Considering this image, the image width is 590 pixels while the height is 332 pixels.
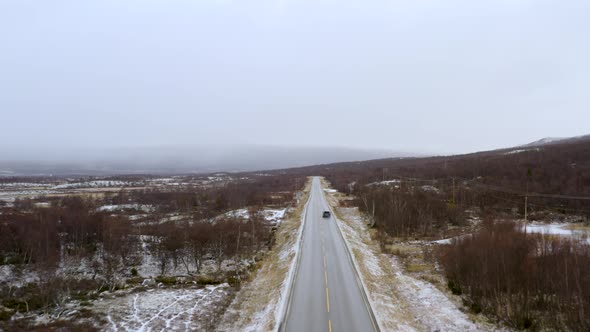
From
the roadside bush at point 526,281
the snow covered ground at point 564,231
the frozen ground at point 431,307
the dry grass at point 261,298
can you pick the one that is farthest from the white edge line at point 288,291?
the snow covered ground at point 564,231

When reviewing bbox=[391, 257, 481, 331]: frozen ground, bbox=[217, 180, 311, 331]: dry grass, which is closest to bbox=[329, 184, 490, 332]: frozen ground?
bbox=[391, 257, 481, 331]: frozen ground

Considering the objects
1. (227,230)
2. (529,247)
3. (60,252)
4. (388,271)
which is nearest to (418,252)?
(388,271)

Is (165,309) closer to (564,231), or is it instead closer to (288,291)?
(288,291)

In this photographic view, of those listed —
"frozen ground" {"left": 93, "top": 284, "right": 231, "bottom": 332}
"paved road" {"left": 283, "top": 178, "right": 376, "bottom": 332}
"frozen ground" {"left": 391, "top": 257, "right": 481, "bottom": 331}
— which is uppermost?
"paved road" {"left": 283, "top": 178, "right": 376, "bottom": 332}

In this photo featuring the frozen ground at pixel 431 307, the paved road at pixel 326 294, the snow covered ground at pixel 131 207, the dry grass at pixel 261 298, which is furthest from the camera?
the snow covered ground at pixel 131 207

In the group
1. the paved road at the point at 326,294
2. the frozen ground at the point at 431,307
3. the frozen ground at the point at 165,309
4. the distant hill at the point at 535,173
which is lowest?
the frozen ground at the point at 165,309

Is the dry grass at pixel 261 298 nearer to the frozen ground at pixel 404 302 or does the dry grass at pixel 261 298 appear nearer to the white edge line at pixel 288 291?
the white edge line at pixel 288 291

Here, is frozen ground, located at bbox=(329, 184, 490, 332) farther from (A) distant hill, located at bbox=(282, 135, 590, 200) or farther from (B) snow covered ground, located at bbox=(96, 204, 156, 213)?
(B) snow covered ground, located at bbox=(96, 204, 156, 213)
